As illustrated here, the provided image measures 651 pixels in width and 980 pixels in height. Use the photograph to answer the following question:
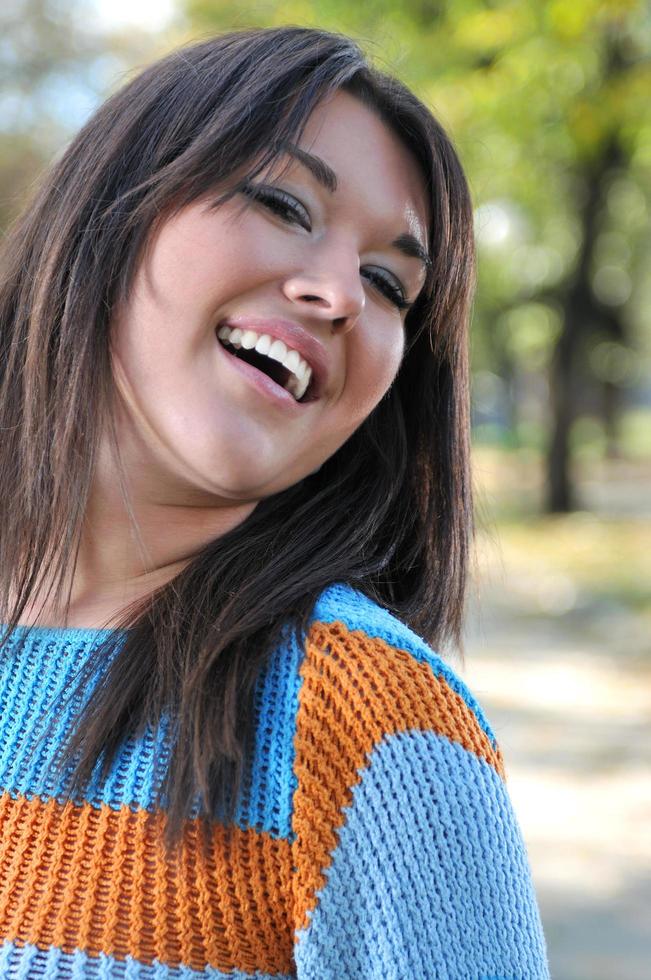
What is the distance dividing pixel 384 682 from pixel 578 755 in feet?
16.6

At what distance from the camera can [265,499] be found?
1550mm

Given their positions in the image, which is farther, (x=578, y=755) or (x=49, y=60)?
(x=49, y=60)

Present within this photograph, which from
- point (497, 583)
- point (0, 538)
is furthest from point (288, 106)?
point (497, 583)

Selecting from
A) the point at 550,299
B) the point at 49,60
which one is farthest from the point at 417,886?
the point at 49,60

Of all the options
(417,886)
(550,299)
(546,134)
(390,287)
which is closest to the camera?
(417,886)

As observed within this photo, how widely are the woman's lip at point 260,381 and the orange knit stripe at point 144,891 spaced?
1.49 ft

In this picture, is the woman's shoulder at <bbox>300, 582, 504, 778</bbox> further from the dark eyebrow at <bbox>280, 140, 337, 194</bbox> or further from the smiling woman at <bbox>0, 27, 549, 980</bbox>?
the dark eyebrow at <bbox>280, 140, 337, 194</bbox>

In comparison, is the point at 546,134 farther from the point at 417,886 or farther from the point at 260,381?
the point at 417,886

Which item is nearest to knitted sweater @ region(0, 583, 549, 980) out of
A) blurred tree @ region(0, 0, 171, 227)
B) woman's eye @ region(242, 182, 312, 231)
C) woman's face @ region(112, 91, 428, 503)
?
woman's face @ region(112, 91, 428, 503)

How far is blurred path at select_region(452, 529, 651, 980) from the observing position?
13.8 feet

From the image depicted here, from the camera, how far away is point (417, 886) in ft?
3.73

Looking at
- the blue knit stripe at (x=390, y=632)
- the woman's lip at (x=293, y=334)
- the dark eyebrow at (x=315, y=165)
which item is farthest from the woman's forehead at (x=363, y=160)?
the blue knit stripe at (x=390, y=632)

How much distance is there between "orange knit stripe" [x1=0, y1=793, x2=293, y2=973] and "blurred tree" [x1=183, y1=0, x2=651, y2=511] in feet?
3.42

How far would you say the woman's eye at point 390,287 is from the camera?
147 centimetres
